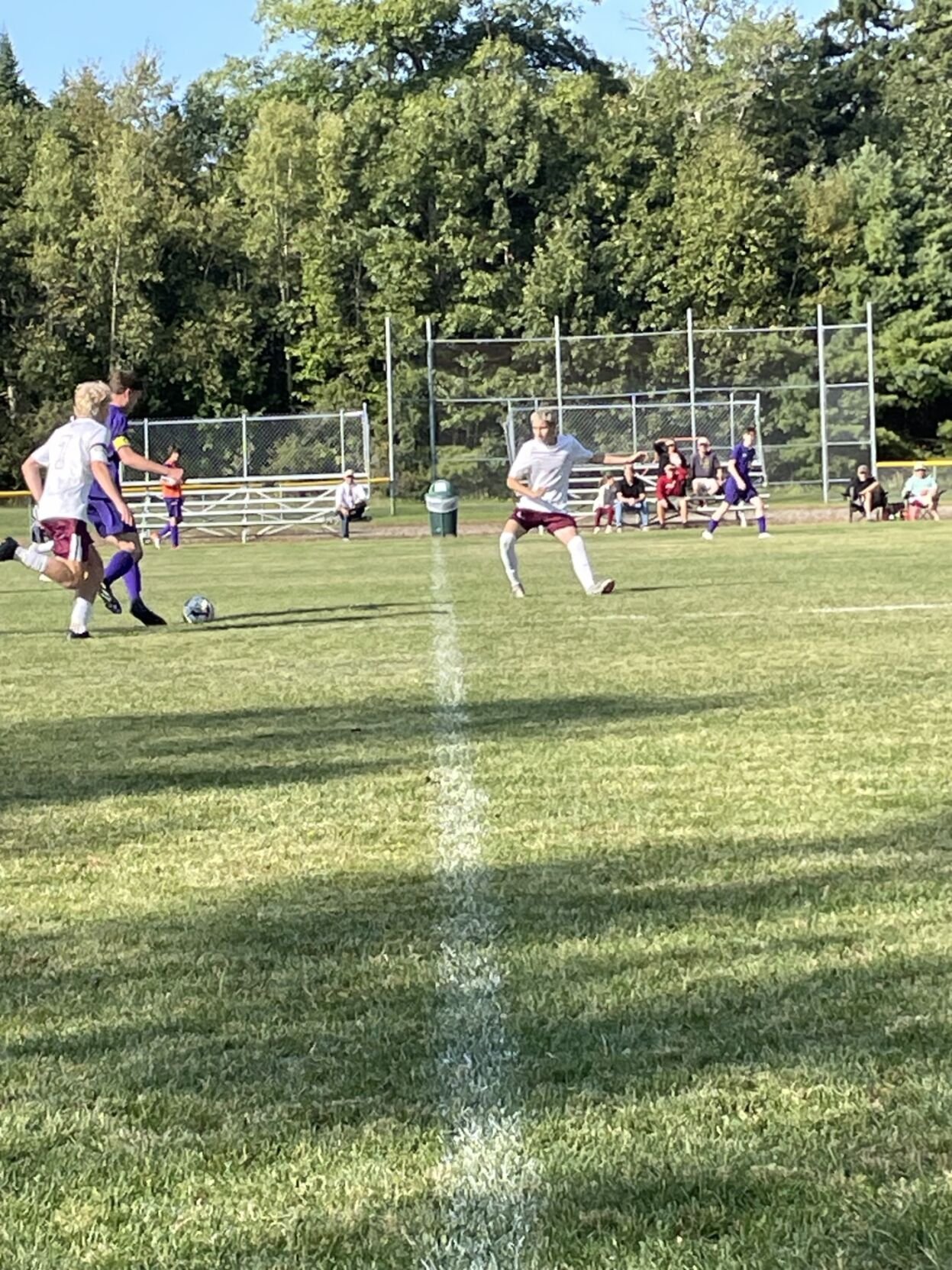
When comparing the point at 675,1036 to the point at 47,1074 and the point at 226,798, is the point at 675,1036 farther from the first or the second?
the point at 226,798

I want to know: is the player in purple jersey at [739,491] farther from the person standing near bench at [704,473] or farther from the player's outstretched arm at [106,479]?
the player's outstretched arm at [106,479]

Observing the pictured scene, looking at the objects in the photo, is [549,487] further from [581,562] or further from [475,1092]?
[475,1092]

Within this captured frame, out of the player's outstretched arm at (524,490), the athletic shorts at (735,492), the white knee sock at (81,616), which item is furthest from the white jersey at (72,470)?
the athletic shorts at (735,492)

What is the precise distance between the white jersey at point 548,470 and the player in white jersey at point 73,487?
14.1ft

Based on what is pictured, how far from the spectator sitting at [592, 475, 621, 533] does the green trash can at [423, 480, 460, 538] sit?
10.3 ft

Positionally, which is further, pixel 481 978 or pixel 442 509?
pixel 442 509

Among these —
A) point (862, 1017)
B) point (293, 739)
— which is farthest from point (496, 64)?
point (862, 1017)

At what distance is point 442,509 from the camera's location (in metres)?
33.2

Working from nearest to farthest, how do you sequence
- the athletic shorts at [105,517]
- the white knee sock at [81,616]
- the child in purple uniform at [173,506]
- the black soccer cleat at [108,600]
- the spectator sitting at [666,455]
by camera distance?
1. the white knee sock at [81,616]
2. the athletic shorts at [105,517]
3. the black soccer cleat at [108,600]
4. the child in purple uniform at [173,506]
5. the spectator sitting at [666,455]

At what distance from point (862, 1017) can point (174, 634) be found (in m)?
10.2

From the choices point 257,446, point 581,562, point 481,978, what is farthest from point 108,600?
point 257,446

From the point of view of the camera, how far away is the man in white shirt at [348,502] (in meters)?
35.3

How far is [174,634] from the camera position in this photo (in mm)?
13375

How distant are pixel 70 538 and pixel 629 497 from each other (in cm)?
2401
